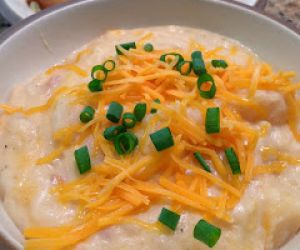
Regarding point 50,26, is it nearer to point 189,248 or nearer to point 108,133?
point 108,133

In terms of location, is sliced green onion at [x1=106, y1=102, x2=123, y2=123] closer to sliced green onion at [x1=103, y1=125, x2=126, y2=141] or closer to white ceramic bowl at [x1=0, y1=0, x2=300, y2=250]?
sliced green onion at [x1=103, y1=125, x2=126, y2=141]

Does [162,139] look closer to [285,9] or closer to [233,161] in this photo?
[233,161]

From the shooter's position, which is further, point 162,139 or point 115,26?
point 115,26

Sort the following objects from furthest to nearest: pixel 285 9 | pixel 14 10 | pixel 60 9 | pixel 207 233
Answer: pixel 285 9
pixel 14 10
pixel 60 9
pixel 207 233

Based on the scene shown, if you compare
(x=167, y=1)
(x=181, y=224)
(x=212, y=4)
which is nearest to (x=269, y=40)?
(x=212, y=4)

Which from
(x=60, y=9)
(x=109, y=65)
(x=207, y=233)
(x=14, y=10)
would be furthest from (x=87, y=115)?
(x=14, y=10)

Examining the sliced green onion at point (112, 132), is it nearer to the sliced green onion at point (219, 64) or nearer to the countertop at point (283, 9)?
the sliced green onion at point (219, 64)
